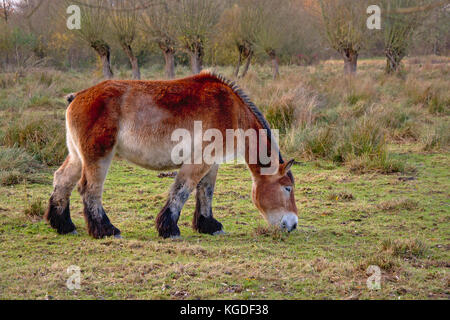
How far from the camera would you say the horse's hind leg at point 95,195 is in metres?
5.35

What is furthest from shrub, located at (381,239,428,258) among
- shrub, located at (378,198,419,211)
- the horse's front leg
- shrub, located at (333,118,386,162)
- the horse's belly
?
shrub, located at (333,118,386,162)

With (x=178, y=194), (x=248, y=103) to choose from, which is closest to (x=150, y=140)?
(x=178, y=194)

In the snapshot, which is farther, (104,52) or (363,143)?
(104,52)

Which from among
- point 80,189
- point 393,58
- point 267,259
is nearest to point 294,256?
point 267,259

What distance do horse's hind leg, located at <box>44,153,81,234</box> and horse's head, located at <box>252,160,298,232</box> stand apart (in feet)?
7.51

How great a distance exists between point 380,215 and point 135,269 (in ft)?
12.2

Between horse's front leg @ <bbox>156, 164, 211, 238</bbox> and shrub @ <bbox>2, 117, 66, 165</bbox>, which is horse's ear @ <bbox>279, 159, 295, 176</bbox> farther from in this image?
shrub @ <bbox>2, 117, 66, 165</bbox>

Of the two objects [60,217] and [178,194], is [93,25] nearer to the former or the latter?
[60,217]

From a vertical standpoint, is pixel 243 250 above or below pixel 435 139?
below

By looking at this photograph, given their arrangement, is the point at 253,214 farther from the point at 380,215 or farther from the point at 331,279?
the point at 331,279

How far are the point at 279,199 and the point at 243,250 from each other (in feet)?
2.58

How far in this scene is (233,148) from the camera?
5652 millimetres

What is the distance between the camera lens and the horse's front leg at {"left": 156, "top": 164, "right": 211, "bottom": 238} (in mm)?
5461

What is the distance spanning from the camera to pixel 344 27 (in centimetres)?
2347
